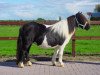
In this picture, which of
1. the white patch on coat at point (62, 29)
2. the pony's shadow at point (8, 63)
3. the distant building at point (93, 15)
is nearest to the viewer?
the white patch on coat at point (62, 29)

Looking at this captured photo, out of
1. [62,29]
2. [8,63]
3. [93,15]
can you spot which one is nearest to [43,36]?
[62,29]

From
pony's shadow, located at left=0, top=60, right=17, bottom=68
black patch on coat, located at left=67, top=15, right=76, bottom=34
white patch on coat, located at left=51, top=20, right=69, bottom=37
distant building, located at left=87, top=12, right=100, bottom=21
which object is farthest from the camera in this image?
distant building, located at left=87, top=12, right=100, bottom=21

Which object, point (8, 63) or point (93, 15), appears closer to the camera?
point (8, 63)

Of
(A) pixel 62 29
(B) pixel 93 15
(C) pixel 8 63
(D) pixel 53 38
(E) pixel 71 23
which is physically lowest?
(C) pixel 8 63

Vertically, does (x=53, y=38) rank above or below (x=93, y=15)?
above

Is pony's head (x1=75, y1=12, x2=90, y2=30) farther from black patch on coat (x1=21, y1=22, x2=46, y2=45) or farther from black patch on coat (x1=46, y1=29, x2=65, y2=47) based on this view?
black patch on coat (x1=21, y1=22, x2=46, y2=45)

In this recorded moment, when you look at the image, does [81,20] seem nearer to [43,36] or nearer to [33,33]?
[43,36]

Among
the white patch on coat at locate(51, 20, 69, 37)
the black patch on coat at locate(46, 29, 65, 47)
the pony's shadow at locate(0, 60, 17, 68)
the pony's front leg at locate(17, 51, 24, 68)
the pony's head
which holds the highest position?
the pony's head

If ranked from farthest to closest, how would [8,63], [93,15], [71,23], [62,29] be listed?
[93,15] < [8,63] < [71,23] < [62,29]

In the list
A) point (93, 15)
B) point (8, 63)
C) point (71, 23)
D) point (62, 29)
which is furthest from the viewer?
point (93, 15)

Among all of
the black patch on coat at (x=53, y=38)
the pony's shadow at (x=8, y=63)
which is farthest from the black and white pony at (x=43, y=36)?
the pony's shadow at (x=8, y=63)

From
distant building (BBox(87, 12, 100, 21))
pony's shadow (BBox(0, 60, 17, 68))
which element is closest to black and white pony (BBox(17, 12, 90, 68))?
pony's shadow (BBox(0, 60, 17, 68))

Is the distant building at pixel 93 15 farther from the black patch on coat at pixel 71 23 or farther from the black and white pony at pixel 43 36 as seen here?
the black and white pony at pixel 43 36

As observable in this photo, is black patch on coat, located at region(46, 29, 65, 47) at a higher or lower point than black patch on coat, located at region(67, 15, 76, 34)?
lower
